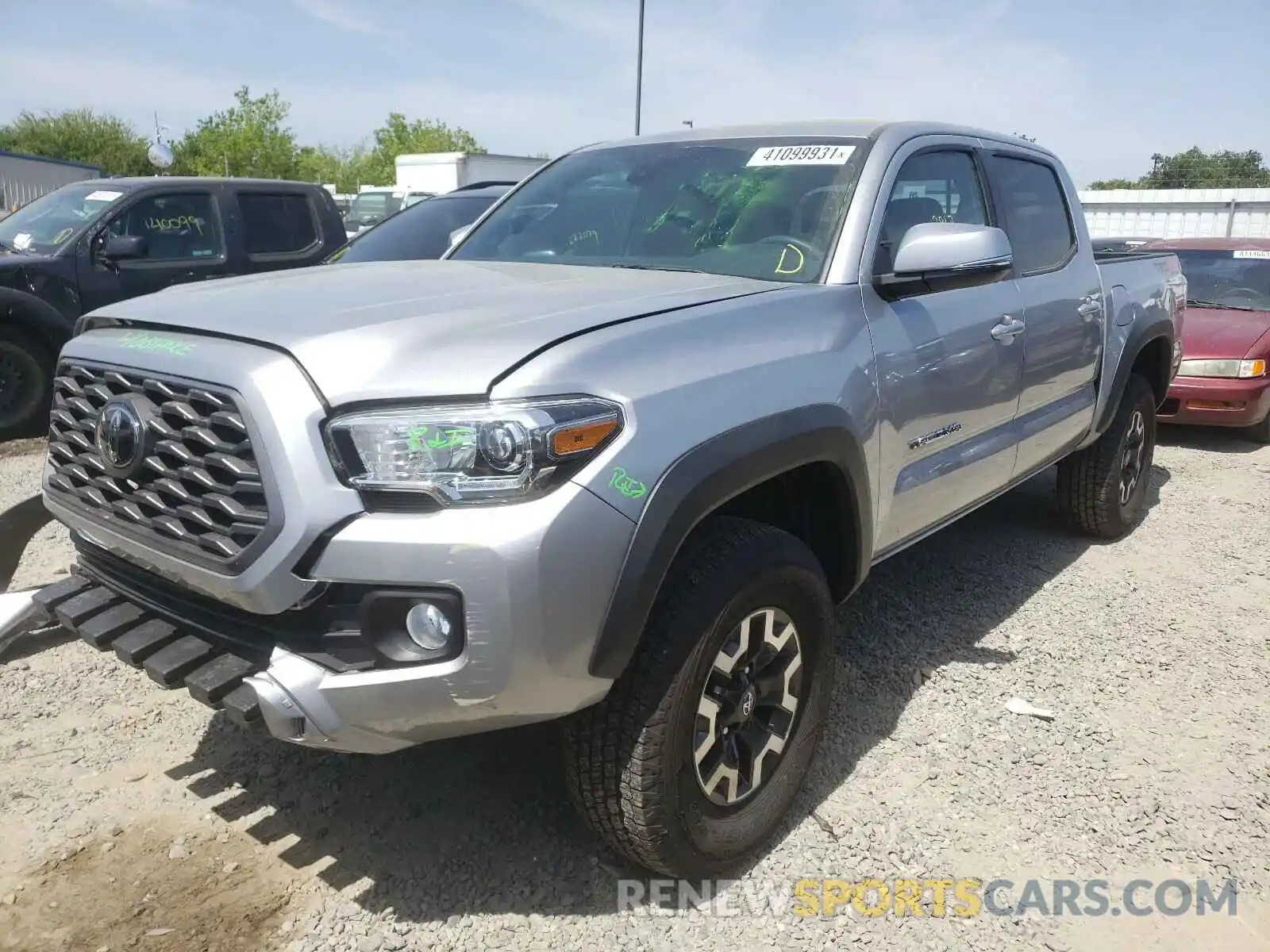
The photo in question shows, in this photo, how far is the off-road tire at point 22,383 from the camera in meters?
6.91

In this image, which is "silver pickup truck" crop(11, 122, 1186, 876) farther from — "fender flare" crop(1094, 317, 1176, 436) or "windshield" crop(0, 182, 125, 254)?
"windshield" crop(0, 182, 125, 254)

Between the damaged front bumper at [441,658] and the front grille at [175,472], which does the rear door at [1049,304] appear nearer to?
the damaged front bumper at [441,658]

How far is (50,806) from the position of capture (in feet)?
9.06

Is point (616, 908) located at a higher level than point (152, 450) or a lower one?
lower

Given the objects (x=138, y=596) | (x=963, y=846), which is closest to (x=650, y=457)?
(x=138, y=596)

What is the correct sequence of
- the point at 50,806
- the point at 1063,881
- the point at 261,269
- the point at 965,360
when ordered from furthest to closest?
the point at 261,269
the point at 965,360
the point at 50,806
the point at 1063,881

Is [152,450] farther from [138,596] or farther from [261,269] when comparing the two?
[261,269]

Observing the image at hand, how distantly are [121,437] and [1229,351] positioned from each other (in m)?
7.77

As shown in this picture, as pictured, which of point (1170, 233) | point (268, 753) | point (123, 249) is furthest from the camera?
point (1170, 233)

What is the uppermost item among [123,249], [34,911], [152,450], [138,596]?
[123,249]

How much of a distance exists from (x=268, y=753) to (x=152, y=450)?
1.25 m

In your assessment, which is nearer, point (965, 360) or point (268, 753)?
point (268, 753)

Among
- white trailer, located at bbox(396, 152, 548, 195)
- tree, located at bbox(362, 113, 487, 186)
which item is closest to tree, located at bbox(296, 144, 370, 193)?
Answer: tree, located at bbox(362, 113, 487, 186)

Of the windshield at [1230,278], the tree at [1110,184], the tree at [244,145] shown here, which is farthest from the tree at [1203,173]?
the tree at [244,145]
